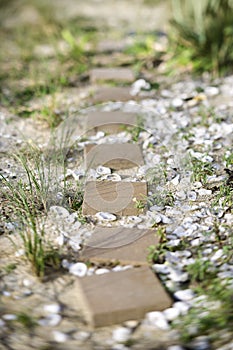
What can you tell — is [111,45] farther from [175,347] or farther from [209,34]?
[175,347]

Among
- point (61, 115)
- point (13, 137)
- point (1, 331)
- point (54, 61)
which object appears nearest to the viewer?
point (1, 331)

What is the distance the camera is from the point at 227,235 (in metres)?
2.39

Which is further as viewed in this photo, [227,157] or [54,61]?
[54,61]

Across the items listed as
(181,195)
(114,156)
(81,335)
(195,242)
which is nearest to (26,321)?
(81,335)

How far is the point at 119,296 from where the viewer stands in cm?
203

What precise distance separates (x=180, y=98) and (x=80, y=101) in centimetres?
64

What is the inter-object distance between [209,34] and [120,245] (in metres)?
2.31

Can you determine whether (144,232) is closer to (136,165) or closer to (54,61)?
(136,165)

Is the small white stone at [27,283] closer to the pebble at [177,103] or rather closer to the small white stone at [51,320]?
the small white stone at [51,320]

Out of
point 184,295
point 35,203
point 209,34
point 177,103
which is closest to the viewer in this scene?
point 184,295

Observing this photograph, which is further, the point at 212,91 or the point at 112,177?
the point at 212,91

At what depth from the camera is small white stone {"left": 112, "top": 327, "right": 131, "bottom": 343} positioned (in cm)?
191

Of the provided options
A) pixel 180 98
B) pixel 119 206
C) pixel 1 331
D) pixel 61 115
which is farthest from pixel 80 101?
pixel 1 331

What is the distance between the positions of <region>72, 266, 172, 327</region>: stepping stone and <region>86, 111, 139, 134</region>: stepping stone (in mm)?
1358
